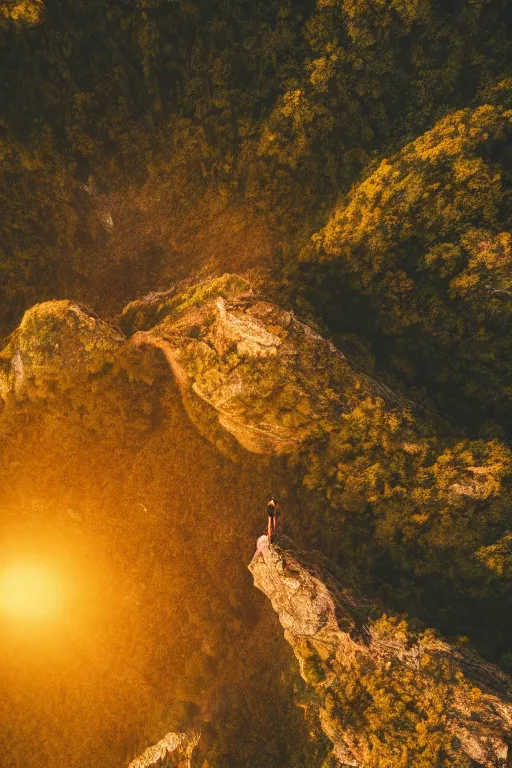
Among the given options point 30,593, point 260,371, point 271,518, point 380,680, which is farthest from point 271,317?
point 30,593

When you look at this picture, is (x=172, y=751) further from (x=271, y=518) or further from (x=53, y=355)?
(x=53, y=355)

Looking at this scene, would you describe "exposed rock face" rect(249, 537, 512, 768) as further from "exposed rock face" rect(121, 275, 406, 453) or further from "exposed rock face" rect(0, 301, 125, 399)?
"exposed rock face" rect(0, 301, 125, 399)

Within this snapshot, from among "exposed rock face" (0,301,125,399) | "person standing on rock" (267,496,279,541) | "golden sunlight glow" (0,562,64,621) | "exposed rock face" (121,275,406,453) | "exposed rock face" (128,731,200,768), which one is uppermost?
"exposed rock face" (121,275,406,453)

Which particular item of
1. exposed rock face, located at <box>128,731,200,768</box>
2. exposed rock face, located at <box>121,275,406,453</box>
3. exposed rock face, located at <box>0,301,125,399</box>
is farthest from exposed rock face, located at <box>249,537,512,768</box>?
exposed rock face, located at <box>0,301,125,399</box>

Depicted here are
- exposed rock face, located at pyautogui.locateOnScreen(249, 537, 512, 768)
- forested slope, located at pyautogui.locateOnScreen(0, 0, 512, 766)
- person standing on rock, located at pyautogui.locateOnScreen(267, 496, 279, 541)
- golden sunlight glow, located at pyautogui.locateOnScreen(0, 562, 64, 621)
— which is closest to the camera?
exposed rock face, located at pyautogui.locateOnScreen(249, 537, 512, 768)

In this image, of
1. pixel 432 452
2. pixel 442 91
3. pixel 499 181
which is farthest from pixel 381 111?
pixel 432 452

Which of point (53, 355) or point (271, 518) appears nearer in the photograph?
point (271, 518)
